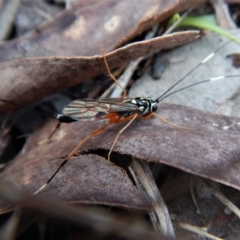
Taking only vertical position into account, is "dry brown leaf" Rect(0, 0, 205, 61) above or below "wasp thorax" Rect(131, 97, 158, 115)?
above

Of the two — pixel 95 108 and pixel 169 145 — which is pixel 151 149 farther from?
pixel 95 108

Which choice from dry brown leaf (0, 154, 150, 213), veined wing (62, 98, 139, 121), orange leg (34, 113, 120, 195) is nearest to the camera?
dry brown leaf (0, 154, 150, 213)

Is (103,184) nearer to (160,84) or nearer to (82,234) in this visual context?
(82,234)

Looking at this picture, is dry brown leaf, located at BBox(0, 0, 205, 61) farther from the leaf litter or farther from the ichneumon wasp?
the leaf litter

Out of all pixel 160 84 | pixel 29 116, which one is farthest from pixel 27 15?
pixel 160 84

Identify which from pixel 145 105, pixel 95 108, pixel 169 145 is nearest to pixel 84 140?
pixel 95 108

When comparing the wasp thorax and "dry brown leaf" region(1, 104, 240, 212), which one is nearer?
"dry brown leaf" region(1, 104, 240, 212)

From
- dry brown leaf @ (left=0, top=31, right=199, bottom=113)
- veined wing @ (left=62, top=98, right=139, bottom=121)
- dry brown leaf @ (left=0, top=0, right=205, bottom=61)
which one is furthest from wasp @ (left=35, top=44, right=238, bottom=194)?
dry brown leaf @ (left=0, top=0, right=205, bottom=61)
